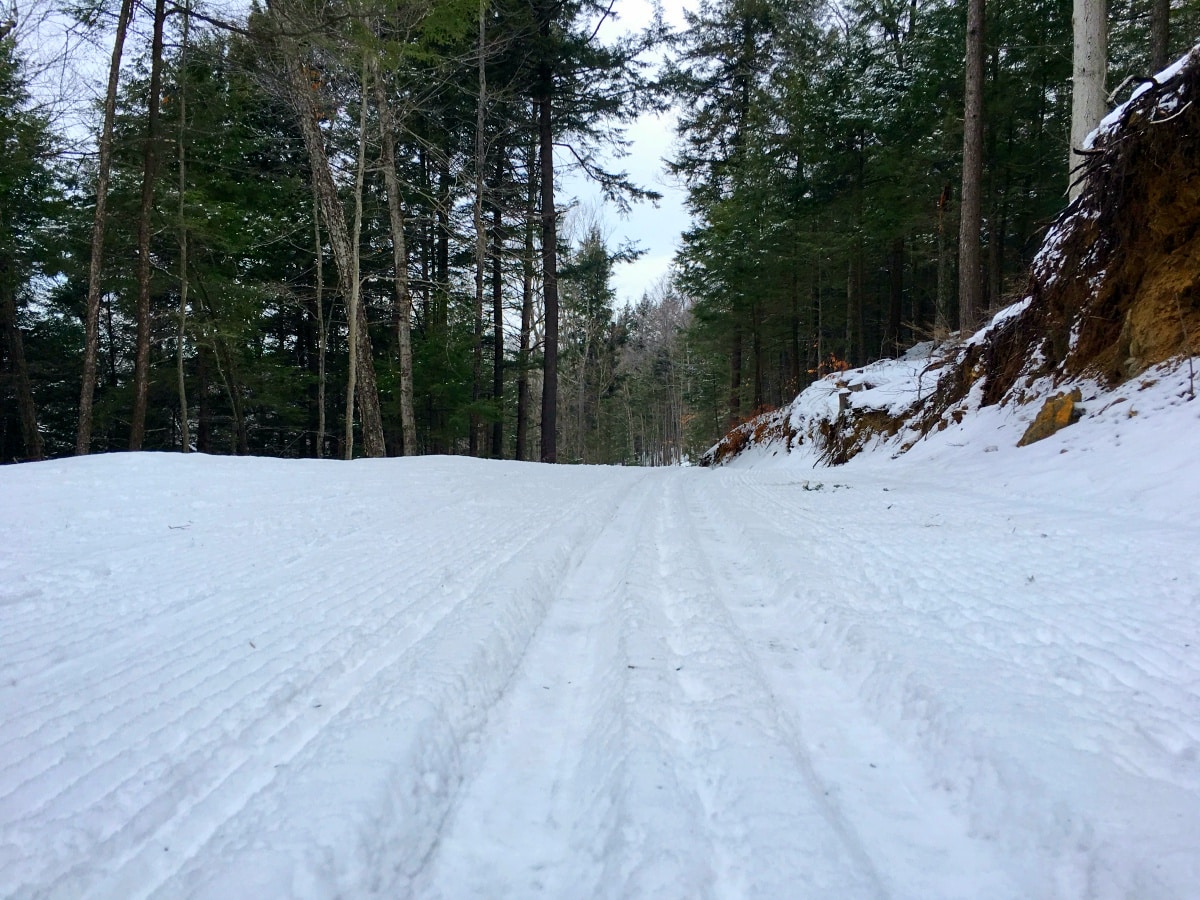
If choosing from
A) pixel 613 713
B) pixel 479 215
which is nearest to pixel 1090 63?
pixel 613 713

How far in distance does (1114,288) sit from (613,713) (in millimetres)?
5719

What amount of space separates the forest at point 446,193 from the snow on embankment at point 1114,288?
1.85 meters

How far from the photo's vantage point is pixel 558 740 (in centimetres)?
148

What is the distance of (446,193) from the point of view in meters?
13.1

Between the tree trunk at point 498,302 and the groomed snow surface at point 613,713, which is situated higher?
the tree trunk at point 498,302

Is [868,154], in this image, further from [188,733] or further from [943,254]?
[188,733]

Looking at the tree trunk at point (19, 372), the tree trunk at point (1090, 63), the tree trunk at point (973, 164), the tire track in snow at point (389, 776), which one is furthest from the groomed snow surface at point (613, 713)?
the tree trunk at point (19, 372)

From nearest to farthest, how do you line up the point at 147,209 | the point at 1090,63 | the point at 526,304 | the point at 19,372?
1. the point at 1090,63
2. the point at 147,209
3. the point at 19,372
4. the point at 526,304

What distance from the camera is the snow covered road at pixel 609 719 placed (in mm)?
1022

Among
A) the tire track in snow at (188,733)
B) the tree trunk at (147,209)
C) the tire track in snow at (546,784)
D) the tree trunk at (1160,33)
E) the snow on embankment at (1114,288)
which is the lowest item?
the tire track in snow at (546,784)

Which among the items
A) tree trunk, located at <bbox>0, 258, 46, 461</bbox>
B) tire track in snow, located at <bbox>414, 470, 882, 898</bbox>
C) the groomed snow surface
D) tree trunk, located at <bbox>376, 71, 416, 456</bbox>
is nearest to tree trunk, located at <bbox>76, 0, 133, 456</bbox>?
tree trunk, located at <bbox>376, 71, 416, 456</bbox>

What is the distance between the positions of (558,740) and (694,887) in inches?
22.2

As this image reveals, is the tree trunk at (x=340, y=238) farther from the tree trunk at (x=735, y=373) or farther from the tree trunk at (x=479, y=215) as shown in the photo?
the tree trunk at (x=735, y=373)

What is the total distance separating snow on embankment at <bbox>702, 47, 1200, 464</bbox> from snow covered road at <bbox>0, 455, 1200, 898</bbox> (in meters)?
2.25
